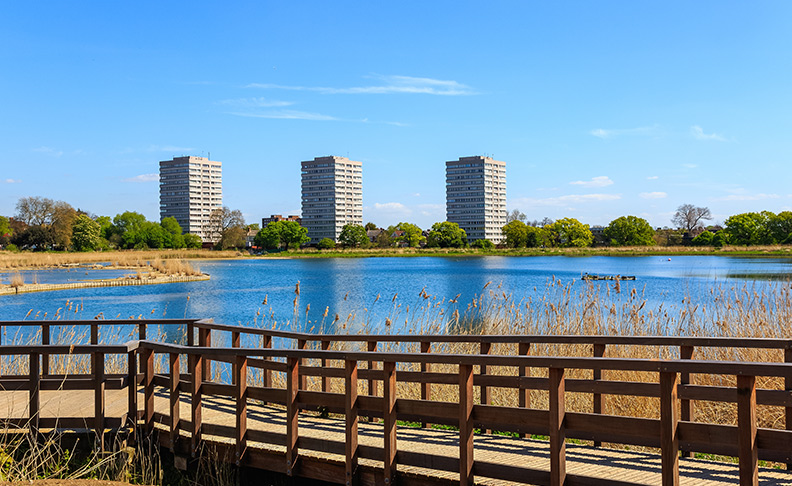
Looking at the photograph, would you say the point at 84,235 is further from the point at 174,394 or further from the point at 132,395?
the point at 174,394

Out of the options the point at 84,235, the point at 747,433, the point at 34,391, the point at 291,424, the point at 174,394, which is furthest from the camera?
the point at 84,235

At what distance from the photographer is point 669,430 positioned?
4.02m

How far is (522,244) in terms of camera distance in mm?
128500

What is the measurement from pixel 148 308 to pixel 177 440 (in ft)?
83.9

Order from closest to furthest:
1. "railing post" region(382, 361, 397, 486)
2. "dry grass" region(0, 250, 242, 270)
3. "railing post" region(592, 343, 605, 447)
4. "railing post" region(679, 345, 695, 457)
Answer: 1. "railing post" region(382, 361, 397, 486)
2. "railing post" region(679, 345, 695, 457)
3. "railing post" region(592, 343, 605, 447)
4. "dry grass" region(0, 250, 242, 270)

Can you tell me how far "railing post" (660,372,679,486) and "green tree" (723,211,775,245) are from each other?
4226 inches

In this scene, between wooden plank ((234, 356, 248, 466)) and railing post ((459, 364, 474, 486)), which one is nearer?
railing post ((459, 364, 474, 486))

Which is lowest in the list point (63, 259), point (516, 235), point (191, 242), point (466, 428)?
point (63, 259)

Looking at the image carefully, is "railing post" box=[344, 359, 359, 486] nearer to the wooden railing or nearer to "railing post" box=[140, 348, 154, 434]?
the wooden railing

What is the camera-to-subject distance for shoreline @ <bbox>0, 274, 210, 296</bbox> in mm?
38031

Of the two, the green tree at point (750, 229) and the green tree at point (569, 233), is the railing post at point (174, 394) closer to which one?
the green tree at point (750, 229)

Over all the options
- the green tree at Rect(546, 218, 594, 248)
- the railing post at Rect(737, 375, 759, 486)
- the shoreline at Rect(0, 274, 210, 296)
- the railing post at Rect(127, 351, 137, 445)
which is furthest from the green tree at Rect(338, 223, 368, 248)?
the railing post at Rect(737, 375, 759, 486)

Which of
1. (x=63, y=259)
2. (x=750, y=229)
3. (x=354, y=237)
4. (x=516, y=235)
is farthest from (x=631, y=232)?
(x=63, y=259)

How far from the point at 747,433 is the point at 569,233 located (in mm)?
138851
